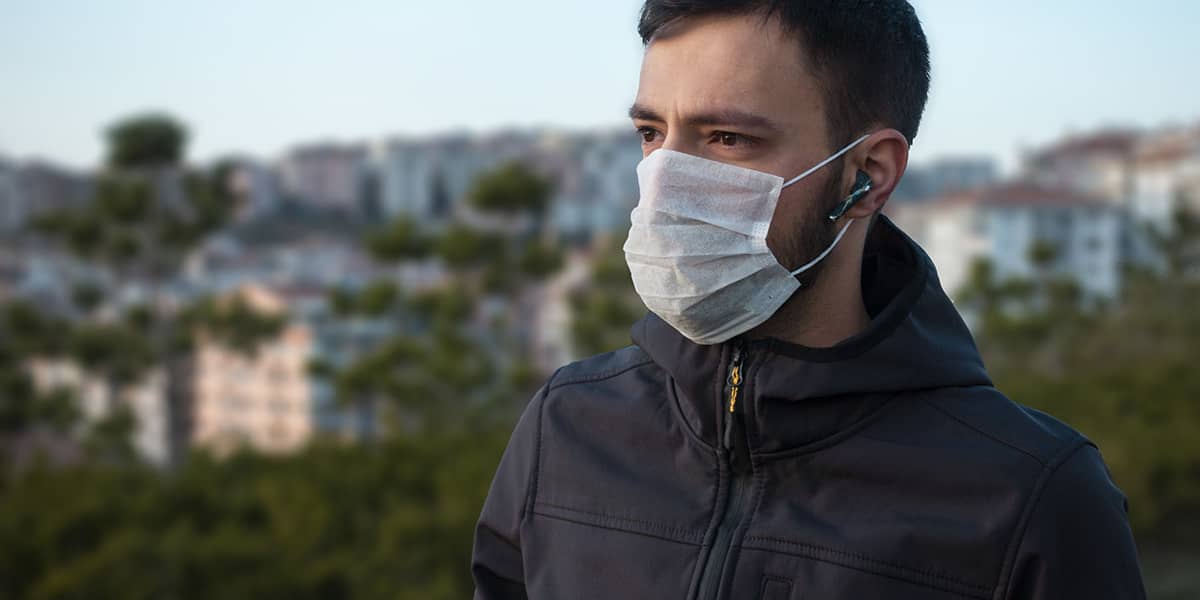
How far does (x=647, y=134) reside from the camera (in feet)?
4.40

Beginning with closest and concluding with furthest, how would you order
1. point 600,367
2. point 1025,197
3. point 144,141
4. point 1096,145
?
point 600,367 < point 144,141 < point 1025,197 < point 1096,145

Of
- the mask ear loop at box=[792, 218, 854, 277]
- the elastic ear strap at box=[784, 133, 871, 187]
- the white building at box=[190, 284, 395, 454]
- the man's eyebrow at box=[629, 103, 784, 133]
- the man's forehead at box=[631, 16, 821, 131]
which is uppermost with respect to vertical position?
the man's forehead at box=[631, 16, 821, 131]

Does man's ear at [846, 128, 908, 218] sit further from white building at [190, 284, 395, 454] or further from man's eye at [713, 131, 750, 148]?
white building at [190, 284, 395, 454]

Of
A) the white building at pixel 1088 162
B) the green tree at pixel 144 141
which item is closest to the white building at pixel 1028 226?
the white building at pixel 1088 162

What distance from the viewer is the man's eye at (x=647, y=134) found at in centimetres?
133

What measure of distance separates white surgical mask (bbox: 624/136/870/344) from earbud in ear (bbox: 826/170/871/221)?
26 millimetres

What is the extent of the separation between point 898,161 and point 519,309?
13.4m

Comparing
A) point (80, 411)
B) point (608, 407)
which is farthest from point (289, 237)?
point (608, 407)

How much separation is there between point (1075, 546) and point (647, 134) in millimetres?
584

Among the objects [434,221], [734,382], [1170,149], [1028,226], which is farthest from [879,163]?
[1170,149]

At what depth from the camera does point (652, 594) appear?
1.27 metres

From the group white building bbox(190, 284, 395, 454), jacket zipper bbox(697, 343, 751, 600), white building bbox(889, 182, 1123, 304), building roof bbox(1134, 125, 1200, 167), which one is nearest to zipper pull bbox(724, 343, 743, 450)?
jacket zipper bbox(697, 343, 751, 600)

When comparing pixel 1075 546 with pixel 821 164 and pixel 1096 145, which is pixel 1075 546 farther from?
pixel 1096 145

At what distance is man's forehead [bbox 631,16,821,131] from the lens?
4.00ft
